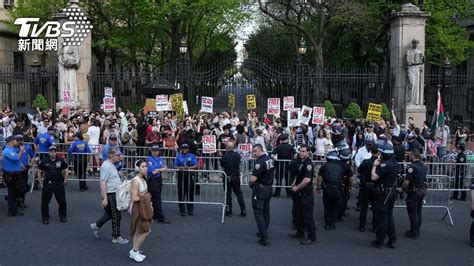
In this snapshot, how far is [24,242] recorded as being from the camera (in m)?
9.16

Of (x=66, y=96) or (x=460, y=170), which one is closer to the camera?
(x=460, y=170)

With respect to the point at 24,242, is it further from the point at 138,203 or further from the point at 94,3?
the point at 94,3

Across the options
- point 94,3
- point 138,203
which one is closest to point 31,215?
point 138,203

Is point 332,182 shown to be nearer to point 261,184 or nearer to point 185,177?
point 261,184

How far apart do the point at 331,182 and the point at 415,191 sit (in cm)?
152

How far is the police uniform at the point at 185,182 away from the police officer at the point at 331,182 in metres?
2.79

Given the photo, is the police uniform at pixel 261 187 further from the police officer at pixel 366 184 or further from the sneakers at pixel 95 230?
the sneakers at pixel 95 230

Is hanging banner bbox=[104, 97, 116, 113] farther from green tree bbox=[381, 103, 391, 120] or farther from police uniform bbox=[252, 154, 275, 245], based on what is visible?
police uniform bbox=[252, 154, 275, 245]

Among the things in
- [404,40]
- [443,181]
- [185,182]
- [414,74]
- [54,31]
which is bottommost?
[443,181]

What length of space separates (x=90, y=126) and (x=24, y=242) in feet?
22.0

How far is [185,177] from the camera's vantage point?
11.2 meters

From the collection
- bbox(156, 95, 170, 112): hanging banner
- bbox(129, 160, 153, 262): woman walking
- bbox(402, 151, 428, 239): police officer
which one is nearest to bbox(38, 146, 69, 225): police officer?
bbox(129, 160, 153, 262): woman walking

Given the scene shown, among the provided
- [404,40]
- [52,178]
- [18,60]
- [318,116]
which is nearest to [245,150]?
[318,116]

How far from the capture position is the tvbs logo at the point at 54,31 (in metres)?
23.5
